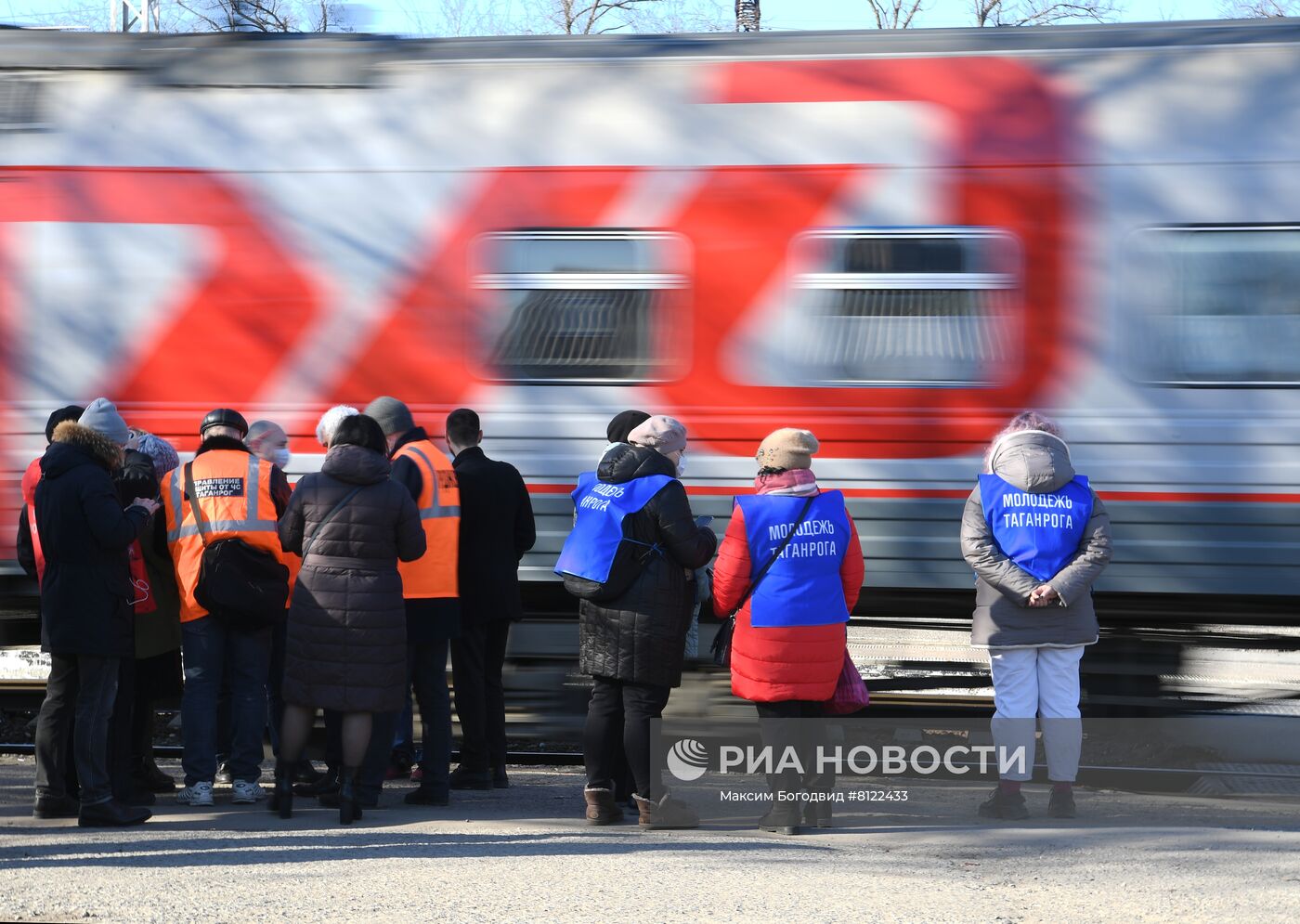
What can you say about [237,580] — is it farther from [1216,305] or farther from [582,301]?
[1216,305]

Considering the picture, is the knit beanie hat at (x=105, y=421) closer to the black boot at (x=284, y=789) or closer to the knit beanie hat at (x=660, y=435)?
the black boot at (x=284, y=789)

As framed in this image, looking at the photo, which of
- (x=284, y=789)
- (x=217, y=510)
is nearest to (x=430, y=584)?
(x=217, y=510)

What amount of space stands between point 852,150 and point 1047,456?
5.47 feet

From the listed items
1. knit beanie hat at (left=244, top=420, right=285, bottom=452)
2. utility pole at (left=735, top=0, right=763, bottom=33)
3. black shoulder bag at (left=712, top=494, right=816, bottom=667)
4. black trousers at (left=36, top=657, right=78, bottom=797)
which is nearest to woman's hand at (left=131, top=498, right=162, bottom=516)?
knit beanie hat at (left=244, top=420, right=285, bottom=452)

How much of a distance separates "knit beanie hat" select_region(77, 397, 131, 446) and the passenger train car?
110cm

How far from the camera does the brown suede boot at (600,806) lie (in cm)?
616

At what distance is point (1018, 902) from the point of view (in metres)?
4.91

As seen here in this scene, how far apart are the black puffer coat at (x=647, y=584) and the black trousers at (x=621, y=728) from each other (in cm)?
9

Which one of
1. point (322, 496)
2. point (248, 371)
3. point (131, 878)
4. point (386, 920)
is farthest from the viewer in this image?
point (248, 371)

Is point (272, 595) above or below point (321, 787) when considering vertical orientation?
above

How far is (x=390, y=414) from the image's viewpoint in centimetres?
676

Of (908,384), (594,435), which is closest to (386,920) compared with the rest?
(594,435)

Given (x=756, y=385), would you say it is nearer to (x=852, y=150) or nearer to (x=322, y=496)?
(x=852, y=150)

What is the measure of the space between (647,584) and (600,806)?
36.2 inches
